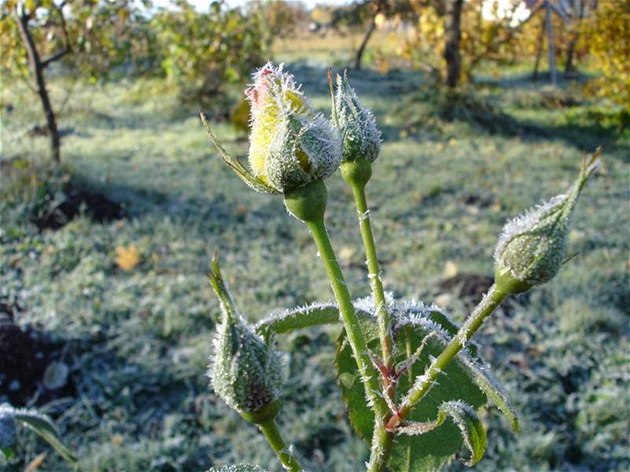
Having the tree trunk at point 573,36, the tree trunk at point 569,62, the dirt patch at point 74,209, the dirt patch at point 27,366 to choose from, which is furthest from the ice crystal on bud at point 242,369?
the tree trunk at point 569,62

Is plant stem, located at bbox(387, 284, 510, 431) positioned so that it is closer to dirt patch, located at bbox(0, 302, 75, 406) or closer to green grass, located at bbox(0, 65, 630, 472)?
green grass, located at bbox(0, 65, 630, 472)

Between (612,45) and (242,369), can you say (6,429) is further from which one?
(612,45)

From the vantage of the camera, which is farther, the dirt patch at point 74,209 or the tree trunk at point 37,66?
the tree trunk at point 37,66

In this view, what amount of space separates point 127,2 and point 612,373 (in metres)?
4.79

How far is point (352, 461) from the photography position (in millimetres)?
2531

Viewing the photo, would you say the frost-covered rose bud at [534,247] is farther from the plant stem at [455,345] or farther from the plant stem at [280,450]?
the plant stem at [280,450]

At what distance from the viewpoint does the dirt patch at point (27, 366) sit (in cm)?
291

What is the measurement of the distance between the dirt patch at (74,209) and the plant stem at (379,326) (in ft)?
14.4

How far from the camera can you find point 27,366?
3.02m

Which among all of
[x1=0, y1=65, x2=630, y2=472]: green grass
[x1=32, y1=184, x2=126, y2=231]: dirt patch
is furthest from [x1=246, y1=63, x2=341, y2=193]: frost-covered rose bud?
[x1=32, y1=184, x2=126, y2=231]: dirt patch

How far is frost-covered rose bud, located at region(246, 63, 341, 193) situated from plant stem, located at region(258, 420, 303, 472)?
156 mm

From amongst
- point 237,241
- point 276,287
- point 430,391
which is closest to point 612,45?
point 237,241

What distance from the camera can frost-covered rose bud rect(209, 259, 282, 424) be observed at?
0.44 meters

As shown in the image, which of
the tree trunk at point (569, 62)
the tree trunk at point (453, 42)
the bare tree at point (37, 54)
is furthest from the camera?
the tree trunk at point (569, 62)
